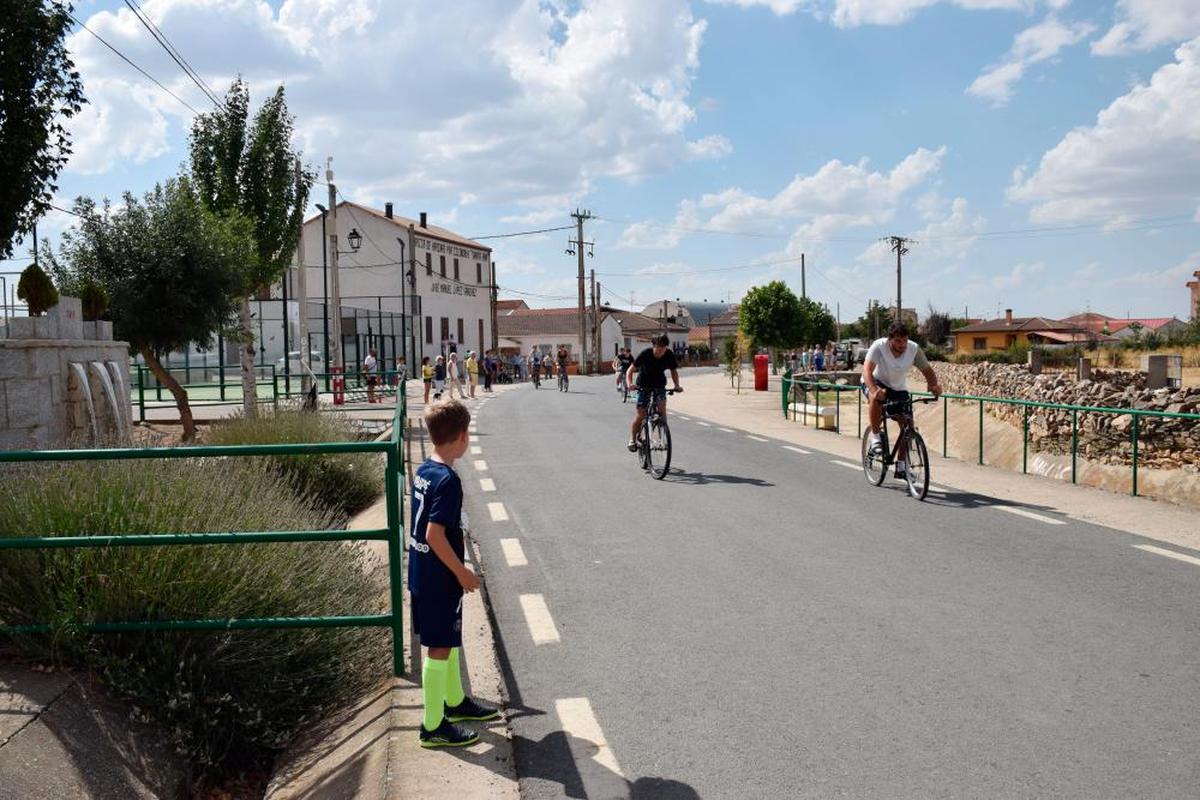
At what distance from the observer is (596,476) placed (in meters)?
13.1

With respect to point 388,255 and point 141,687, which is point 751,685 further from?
point 388,255

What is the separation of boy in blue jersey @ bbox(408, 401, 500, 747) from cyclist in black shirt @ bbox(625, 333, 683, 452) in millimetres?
9007

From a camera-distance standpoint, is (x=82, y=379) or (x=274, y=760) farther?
(x=82, y=379)

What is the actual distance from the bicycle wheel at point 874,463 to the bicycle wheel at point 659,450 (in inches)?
88.2

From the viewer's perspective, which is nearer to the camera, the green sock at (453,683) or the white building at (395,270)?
the green sock at (453,683)

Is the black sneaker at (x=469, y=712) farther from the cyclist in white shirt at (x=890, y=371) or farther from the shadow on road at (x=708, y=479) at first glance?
the shadow on road at (x=708, y=479)

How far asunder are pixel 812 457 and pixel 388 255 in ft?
186

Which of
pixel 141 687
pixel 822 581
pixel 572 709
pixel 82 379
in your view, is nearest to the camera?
pixel 141 687

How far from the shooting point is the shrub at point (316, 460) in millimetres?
10219

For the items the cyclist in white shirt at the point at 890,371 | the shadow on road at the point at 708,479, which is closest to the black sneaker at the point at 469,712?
the cyclist in white shirt at the point at 890,371

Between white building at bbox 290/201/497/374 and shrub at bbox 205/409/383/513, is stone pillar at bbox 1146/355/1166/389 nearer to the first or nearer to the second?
shrub at bbox 205/409/383/513

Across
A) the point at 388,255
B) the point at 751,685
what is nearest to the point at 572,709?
the point at 751,685

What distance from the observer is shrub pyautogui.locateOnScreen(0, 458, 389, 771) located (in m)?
4.55

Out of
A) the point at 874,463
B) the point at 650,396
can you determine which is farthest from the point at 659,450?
the point at 874,463
